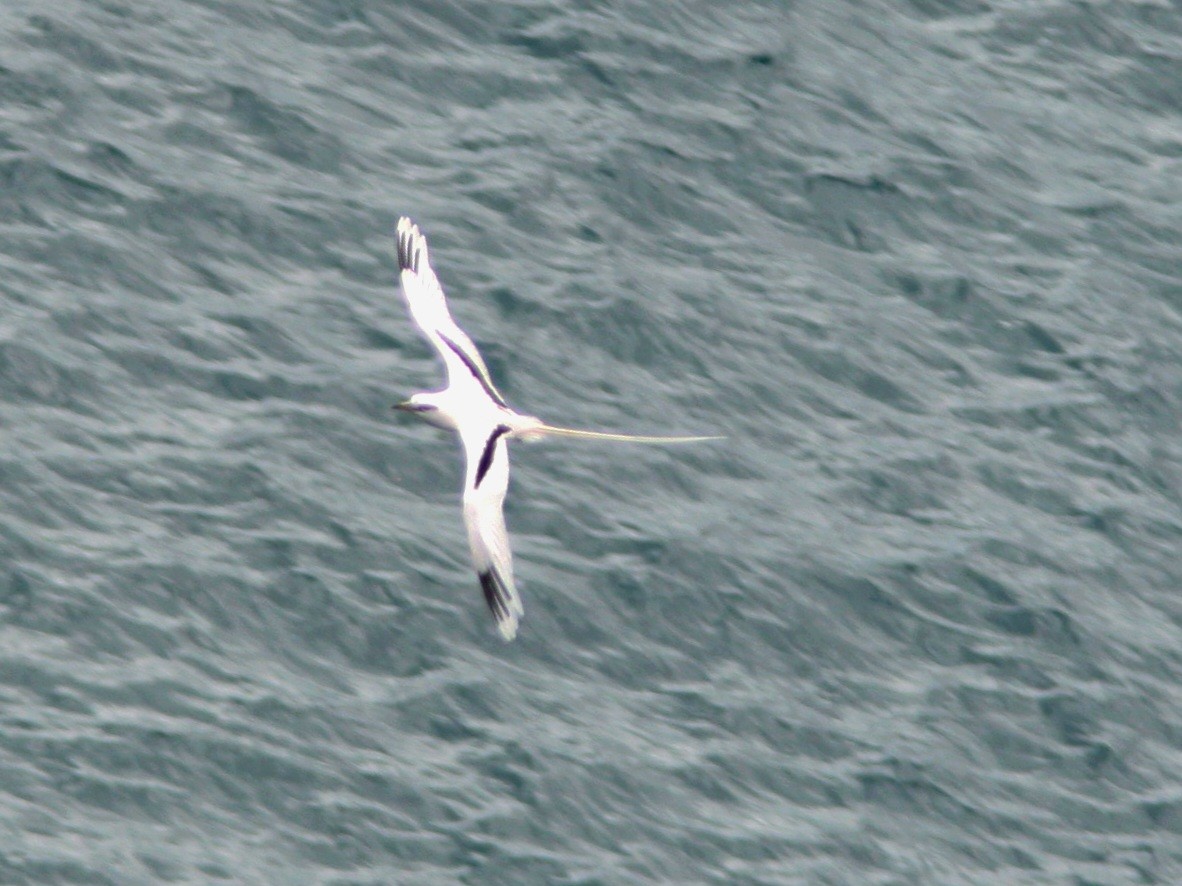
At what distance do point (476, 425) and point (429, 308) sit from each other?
238 cm

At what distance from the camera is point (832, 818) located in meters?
22.3

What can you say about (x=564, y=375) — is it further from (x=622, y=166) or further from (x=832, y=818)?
(x=832, y=818)

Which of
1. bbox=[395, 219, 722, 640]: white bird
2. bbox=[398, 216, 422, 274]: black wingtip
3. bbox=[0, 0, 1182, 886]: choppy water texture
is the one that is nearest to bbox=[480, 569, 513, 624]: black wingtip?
bbox=[395, 219, 722, 640]: white bird

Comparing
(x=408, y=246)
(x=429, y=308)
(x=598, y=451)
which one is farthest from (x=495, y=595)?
(x=598, y=451)

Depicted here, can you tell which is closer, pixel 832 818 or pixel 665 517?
pixel 832 818

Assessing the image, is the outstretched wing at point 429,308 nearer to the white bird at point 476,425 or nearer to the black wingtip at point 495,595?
the white bird at point 476,425

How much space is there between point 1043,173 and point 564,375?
27.0 feet

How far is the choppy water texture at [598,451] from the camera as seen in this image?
21.7 metres

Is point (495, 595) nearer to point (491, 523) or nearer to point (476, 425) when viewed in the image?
point (491, 523)

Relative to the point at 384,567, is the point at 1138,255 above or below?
above

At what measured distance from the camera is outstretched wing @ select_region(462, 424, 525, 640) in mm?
18766

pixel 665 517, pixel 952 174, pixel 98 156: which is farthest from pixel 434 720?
pixel 952 174

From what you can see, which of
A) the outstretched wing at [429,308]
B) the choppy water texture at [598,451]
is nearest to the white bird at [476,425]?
the outstretched wing at [429,308]

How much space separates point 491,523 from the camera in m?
19.3
